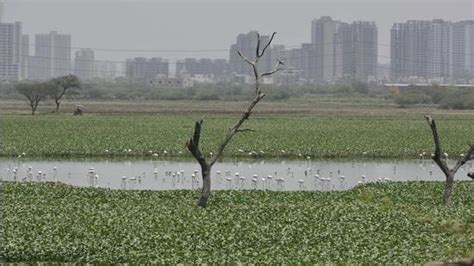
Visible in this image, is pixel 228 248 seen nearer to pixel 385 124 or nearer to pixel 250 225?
pixel 250 225

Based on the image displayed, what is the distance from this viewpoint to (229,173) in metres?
34.4

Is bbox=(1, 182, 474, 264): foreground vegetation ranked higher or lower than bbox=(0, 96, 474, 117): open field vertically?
lower

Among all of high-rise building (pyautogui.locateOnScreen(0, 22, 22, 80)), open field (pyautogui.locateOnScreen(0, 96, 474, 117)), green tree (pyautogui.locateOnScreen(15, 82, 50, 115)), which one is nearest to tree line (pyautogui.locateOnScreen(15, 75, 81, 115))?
green tree (pyautogui.locateOnScreen(15, 82, 50, 115))

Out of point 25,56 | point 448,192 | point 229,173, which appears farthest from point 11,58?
point 448,192

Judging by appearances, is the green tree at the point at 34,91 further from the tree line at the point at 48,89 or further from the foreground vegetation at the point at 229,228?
the foreground vegetation at the point at 229,228

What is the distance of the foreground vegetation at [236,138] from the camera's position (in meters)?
41.5

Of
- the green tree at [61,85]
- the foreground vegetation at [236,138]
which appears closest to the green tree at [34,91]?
the green tree at [61,85]

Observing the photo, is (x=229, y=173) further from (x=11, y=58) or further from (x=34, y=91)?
(x=11, y=58)

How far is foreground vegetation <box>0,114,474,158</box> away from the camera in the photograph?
41469 millimetres

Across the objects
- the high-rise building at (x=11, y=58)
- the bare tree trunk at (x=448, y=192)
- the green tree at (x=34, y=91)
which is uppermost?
the high-rise building at (x=11, y=58)

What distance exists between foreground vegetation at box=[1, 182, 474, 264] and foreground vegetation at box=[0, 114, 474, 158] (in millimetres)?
16270

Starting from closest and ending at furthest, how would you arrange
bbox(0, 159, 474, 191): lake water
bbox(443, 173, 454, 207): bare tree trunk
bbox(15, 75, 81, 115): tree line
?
1. bbox(443, 173, 454, 207): bare tree trunk
2. bbox(0, 159, 474, 191): lake water
3. bbox(15, 75, 81, 115): tree line

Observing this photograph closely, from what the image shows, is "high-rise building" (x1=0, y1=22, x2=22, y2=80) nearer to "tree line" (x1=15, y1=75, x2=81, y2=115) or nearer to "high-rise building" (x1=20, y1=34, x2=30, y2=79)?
"high-rise building" (x1=20, y1=34, x2=30, y2=79)

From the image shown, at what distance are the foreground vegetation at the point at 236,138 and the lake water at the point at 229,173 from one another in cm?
229
